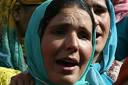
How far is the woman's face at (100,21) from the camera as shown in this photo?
365 cm

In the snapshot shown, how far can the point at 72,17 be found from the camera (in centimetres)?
306

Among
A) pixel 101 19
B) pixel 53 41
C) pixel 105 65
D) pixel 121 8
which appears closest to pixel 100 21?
pixel 101 19

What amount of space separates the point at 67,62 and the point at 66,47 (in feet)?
0.28

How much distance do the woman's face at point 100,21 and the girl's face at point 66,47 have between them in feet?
1.87

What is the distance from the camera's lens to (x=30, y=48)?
3.19 meters

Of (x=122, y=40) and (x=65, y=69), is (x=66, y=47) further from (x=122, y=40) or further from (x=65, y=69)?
(x=122, y=40)

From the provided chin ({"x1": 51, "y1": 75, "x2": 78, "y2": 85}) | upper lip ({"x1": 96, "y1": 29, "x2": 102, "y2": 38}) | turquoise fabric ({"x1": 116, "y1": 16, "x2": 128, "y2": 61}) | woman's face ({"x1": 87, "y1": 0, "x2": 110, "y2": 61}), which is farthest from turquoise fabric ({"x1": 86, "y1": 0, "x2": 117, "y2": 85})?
chin ({"x1": 51, "y1": 75, "x2": 78, "y2": 85})

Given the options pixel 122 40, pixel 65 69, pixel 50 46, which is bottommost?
pixel 122 40

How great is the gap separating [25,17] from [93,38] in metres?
0.99

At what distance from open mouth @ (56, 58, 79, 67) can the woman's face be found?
0.72 m

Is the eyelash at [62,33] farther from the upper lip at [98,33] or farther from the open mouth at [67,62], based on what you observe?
the upper lip at [98,33]

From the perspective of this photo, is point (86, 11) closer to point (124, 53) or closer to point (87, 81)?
point (87, 81)

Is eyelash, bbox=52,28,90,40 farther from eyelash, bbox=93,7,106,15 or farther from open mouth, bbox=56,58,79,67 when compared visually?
eyelash, bbox=93,7,106,15

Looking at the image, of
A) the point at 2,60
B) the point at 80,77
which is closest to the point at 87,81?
the point at 80,77
